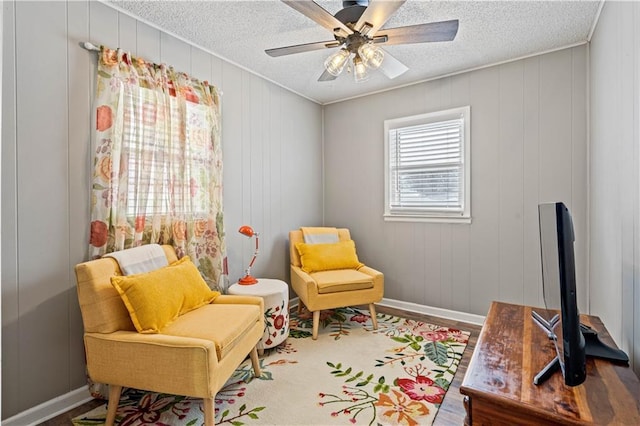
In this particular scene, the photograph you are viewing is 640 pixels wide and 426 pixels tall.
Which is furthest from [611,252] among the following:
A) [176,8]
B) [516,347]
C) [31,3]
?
[31,3]

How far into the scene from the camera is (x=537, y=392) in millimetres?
1038

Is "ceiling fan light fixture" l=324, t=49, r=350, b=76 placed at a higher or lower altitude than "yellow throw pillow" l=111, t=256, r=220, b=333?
higher

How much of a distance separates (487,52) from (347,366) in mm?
2749

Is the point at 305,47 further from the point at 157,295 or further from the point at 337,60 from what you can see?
the point at 157,295

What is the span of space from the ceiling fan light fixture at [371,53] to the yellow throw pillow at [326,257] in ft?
5.89

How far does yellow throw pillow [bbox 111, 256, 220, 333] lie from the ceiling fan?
1.54 metres

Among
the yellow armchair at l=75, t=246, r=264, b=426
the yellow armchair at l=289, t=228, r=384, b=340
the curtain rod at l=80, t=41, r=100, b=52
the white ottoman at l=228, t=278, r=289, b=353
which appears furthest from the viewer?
the yellow armchair at l=289, t=228, r=384, b=340

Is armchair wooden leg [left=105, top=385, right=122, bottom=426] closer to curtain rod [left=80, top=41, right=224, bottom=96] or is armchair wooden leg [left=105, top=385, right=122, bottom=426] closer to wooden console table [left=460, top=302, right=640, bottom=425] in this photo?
wooden console table [left=460, top=302, right=640, bottom=425]

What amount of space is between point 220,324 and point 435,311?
91.2 inches

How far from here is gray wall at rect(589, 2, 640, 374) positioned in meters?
1.36

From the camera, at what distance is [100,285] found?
5.49 ft

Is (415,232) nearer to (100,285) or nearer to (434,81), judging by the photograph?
(434,81)

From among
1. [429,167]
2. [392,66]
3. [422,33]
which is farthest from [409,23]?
[429,167]

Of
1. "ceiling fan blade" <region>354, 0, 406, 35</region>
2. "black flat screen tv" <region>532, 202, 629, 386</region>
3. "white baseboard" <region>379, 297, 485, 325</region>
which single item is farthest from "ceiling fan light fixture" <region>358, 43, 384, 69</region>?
"white baseboard" <region>379, 297, 485, 325</region>
